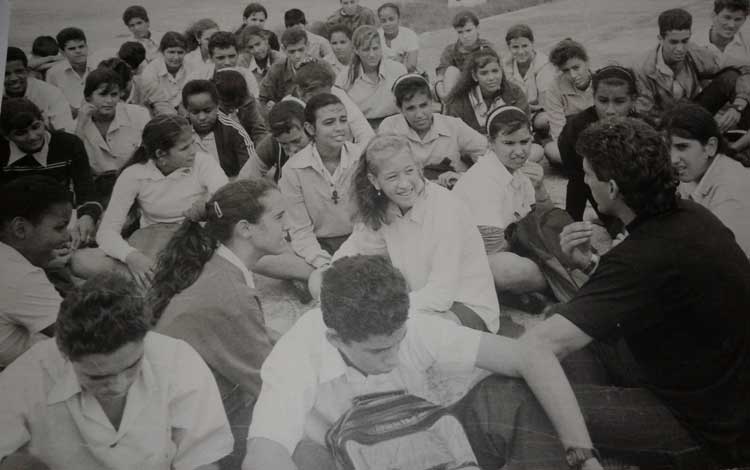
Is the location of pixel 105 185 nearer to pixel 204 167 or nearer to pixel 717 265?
pixel 204 167

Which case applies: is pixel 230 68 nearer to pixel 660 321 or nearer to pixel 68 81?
pixel 68 81

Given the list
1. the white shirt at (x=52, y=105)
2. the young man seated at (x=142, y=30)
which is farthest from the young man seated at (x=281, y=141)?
the white shirt at (x=52, y=105)

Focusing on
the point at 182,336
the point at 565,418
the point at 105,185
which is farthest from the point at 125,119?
the point at 565,418

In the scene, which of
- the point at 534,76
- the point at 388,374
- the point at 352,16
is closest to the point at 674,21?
the point at 534,76

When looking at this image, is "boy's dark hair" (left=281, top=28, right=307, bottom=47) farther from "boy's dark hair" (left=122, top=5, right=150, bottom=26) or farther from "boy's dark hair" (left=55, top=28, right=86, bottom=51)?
"boy's dark hair" (left=55, top=28, right=86, bottom=51)

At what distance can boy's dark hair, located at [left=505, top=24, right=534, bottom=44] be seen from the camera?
2266 mm

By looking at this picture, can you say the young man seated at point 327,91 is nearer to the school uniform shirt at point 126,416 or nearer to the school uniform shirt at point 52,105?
the school uniform shirt at point 52,105

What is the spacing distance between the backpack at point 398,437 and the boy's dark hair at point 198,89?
1.04m

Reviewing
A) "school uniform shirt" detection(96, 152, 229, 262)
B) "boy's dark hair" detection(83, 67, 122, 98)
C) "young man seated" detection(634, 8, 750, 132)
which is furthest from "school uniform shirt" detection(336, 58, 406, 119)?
"young man seated" detection(634, 8, 750, 132)

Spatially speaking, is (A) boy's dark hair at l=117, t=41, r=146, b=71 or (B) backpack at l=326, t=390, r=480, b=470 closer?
(B) backpack at l=326, t=390, r=480, b=470

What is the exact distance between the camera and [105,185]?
209 centimetres

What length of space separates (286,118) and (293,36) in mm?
320

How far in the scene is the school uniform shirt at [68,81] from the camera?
2.12 metres

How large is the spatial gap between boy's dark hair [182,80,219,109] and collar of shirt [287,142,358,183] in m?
0.32
